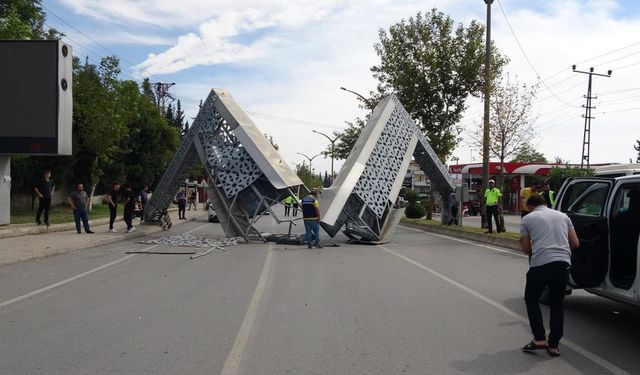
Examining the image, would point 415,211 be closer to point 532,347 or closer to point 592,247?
point 592,247

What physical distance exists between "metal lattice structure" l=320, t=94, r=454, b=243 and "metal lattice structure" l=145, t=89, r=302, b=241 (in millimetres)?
1755

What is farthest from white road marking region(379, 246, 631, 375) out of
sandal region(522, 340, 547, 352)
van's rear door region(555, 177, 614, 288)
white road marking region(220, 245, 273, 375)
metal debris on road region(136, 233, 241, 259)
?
metal debris on road region(136, 233, 241, 259)

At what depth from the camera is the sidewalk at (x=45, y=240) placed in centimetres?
1381

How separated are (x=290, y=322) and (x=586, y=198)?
4.40 meters

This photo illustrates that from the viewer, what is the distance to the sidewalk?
544 inches

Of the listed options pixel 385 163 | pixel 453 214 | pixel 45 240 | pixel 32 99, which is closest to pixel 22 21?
pixel 32 99

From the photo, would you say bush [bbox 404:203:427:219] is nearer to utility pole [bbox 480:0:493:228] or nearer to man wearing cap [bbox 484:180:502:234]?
utility pole [bbox 480:0:493:228]

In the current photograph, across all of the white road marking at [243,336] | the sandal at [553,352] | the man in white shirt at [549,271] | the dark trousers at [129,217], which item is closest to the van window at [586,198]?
the man in white shirt at [549,271]

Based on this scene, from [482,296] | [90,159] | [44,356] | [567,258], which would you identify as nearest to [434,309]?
[482,296]

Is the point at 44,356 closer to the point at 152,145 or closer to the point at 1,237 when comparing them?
the point at 1,237

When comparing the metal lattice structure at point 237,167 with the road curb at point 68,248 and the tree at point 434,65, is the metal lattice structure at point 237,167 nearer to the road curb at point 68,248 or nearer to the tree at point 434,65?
the road curb at point 68,248

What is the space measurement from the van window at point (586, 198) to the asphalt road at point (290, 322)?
4.73 feet

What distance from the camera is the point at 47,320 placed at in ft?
23.8

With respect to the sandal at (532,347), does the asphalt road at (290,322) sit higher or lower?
lower
